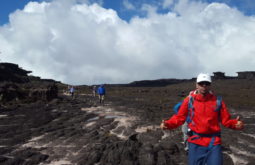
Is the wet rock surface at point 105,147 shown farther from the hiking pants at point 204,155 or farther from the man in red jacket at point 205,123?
the man in red jacket at point 205,123

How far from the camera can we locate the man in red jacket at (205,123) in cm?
469

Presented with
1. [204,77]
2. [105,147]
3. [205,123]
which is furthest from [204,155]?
[105,147]

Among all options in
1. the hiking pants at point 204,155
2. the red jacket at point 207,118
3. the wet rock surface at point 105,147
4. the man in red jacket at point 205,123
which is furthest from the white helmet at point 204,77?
the wet rock surface at point 105,147

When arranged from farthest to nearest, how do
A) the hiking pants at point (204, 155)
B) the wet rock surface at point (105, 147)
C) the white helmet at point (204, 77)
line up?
1. the wet rock surface at point (105, 147)
2. the white helmet at point (204, 77)
3. the hiking pants at point (204, 155)

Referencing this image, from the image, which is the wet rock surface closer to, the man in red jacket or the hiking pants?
the hiking pants

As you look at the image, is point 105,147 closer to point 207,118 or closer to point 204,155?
point 204,155

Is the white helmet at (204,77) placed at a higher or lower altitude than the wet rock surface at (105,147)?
higher

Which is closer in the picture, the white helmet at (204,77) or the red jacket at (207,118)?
the red jacket at (207,118)

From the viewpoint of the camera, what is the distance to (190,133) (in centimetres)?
525

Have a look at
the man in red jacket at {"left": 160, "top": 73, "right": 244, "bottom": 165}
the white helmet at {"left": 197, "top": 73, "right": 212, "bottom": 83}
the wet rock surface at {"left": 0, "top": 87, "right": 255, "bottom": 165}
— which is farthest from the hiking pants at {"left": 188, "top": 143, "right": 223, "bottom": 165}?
the wet rock surface at {"left": 0, "top": 87, "right": 255, "bottom": 165}

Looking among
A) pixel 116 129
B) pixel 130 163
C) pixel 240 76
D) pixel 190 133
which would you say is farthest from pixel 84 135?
pixel 240 76

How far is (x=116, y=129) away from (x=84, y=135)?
2.12 metres

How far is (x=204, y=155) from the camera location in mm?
4746

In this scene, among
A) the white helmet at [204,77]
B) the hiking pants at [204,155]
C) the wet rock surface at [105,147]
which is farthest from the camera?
the wet rock surface at [105,147]
